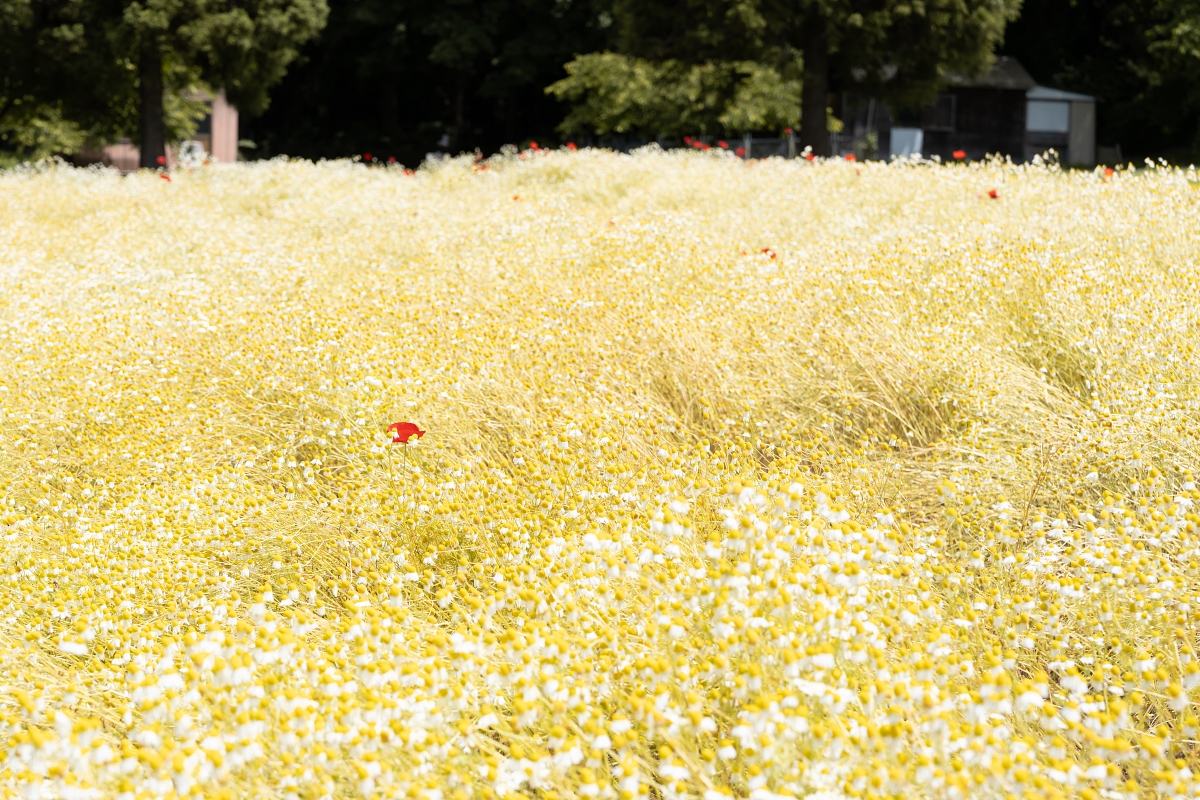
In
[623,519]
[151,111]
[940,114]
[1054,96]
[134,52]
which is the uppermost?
[1054,96]

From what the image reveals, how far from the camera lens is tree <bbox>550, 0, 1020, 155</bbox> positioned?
20.0 m

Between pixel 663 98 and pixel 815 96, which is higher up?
pixel 663 98

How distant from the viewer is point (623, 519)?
3225 mm

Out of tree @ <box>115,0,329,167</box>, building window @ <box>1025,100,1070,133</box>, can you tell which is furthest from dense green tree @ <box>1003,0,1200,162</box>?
tree @ <box>115,0,329,167</box>

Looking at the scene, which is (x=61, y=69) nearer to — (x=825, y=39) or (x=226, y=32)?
(x=226, y=32)

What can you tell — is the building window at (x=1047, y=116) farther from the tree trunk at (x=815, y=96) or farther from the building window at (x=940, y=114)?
the tree trunk at (x=815, y=96)

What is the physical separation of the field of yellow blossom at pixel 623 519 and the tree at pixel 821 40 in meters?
12.9

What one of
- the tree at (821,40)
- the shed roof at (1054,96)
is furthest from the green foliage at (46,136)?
the shed roof at (1054,96)

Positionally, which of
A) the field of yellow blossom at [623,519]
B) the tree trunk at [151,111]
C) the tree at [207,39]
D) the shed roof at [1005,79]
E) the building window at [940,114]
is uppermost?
the shed roof at [1005,79]

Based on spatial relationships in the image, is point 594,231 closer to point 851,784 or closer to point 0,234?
point 0,234

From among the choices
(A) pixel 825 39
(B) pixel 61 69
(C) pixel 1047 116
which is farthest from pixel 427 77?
(A) pixel 825 39

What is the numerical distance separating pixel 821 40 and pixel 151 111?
14.4m

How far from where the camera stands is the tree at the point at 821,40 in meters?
20.0

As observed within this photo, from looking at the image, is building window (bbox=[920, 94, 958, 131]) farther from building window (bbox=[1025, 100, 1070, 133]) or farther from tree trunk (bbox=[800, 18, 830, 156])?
tree trunk (bbox=[800, 18, 830, 156])
